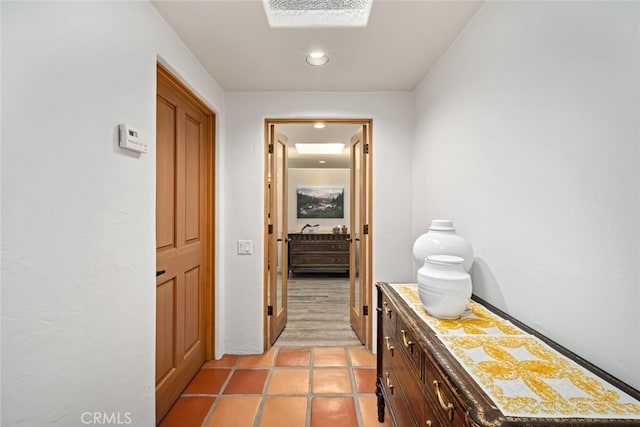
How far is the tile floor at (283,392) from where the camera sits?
183 centimetres

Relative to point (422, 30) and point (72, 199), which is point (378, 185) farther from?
point (72, 199)

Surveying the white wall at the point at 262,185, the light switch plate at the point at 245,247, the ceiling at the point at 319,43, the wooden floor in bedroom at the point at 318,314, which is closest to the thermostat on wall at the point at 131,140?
the ceiling at the point at 319,43

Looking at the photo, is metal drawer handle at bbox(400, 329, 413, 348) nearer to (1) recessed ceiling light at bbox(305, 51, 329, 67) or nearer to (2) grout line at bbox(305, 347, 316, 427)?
(2) grout line at bbox(305, 347, 316, 427)

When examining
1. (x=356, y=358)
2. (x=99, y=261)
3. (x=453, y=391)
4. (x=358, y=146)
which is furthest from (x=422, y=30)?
(x=356, y=358)

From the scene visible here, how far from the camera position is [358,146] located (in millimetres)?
3113

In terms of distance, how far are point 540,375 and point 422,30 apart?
70.1 inches

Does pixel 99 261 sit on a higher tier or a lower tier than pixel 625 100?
lower

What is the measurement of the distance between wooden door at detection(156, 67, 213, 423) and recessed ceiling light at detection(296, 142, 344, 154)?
252 cm

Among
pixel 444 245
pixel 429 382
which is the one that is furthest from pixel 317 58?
pixel 429 382

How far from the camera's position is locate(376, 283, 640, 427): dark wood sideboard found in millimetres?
672

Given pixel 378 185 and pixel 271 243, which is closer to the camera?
pixel 378 185

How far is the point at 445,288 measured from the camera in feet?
3.90

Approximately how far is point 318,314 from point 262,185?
1890 mm
